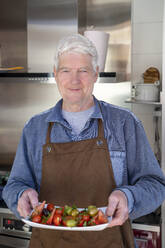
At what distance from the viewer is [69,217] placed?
96cm

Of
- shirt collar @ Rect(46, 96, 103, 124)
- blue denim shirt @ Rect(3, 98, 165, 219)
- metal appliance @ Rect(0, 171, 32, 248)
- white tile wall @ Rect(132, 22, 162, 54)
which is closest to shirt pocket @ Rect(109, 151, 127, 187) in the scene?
blue denim shirt @ Rect(3, 98, 165, 219)

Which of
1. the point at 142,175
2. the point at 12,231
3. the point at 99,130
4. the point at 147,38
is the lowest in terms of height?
the point at 12,231

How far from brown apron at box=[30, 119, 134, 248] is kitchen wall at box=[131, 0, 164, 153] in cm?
87

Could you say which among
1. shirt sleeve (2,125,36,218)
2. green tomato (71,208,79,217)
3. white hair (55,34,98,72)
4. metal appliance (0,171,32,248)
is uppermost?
white hair (55,34,98,72)

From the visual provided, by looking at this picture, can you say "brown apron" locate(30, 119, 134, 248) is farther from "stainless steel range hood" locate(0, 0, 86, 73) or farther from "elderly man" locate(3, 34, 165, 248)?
"stainless steel range hood" locate(0, 0, 86, 73)

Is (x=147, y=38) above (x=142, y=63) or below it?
above

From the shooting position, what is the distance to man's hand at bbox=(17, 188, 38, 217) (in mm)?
1018

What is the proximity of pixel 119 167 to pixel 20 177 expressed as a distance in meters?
0.39

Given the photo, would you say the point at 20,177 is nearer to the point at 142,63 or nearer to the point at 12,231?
the point at 12,231

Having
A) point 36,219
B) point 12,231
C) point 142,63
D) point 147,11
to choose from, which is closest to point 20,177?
point 36,219

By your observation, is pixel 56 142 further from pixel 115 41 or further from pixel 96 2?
pixel 96 2

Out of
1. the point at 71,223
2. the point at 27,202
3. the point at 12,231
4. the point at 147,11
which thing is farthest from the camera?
the point at 147,11

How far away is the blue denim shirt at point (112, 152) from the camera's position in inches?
43.7

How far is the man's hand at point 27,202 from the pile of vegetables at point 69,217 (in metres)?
0.03
